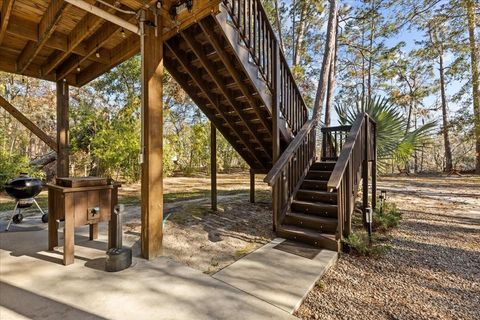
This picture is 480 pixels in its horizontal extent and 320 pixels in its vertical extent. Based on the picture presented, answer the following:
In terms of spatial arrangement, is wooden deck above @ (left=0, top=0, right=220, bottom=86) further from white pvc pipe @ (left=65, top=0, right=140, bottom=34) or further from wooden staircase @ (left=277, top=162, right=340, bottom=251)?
wooden staircase @ (left=277, top=162, right=340, bottom=251)

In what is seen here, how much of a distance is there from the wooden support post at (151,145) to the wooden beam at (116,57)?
3.56ft

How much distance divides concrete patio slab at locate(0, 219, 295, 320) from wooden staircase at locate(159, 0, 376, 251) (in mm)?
1463

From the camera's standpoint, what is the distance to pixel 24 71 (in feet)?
14.3

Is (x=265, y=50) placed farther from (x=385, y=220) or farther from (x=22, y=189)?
(x=22, y=189)

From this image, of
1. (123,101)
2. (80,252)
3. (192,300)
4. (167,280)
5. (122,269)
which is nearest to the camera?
(192,300)

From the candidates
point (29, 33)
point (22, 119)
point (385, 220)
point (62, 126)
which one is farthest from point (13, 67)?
point (385, 220)

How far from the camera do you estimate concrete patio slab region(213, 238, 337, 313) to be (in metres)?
1.93

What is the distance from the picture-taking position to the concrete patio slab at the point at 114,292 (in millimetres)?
1653

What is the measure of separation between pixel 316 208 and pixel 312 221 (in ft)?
0.89

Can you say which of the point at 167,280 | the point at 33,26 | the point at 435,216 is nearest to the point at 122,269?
the point at 167,280

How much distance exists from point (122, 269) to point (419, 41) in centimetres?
1869

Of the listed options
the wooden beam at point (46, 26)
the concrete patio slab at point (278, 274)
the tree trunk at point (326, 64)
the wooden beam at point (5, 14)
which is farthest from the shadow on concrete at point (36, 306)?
the tree trunk at point (326, 64)

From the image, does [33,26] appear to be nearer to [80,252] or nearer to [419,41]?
[80,252]

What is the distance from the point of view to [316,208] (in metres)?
3.51
